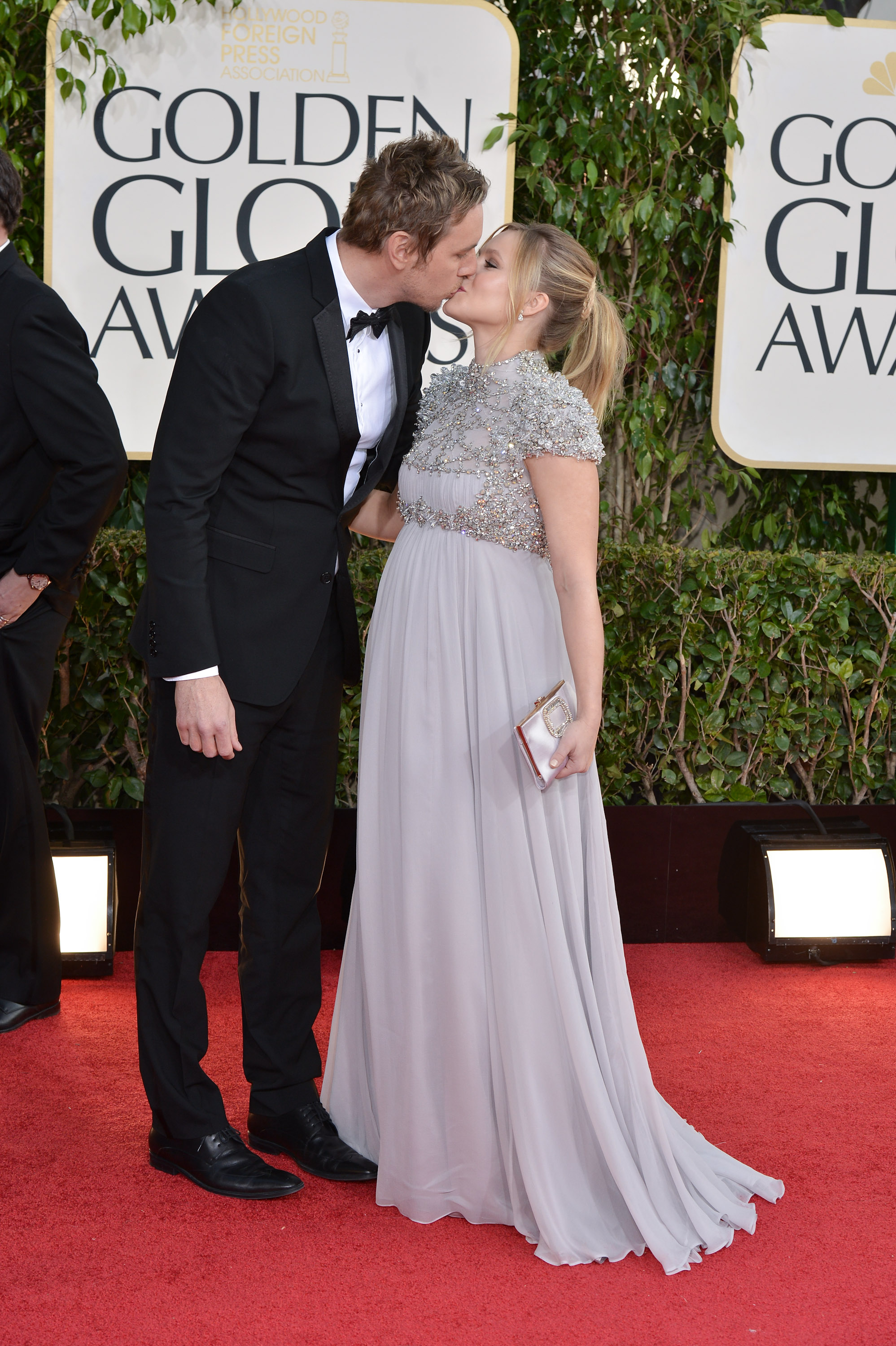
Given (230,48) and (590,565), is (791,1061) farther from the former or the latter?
(230,48)

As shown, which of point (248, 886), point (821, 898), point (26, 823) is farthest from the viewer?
point (821, 898)

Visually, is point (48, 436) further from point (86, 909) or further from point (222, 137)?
point (222, 137)

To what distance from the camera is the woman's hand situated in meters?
1.97

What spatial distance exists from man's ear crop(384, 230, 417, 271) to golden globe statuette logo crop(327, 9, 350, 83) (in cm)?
186

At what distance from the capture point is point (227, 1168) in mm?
2131

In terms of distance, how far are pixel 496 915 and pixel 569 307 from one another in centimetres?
104

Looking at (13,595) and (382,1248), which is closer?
(382,1248)

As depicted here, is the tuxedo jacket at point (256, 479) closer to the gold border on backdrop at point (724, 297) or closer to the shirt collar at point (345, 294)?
the shirt collar at point (345, 294)

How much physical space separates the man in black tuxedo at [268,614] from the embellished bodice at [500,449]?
0.34 feet

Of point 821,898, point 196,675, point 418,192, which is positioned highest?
point 418,192

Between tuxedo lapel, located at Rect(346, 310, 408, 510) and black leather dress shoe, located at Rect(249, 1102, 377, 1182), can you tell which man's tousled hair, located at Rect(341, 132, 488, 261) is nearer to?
tuxedo lapel, located at Rect(346, 310, 408, 510)

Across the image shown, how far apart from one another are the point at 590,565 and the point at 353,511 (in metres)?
0.43

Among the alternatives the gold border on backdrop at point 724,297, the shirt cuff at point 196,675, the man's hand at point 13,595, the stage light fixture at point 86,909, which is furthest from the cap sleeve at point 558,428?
the gold border on backdrop at point 724,297

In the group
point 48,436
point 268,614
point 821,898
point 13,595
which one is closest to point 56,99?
point 48,436
